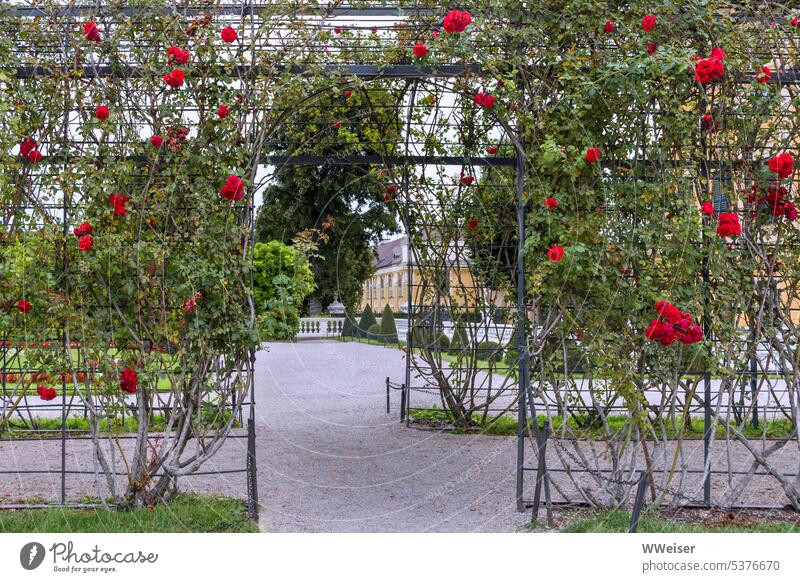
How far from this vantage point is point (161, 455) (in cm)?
426

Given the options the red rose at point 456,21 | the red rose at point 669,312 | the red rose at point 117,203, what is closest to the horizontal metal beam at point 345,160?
the red rose at point 117,203

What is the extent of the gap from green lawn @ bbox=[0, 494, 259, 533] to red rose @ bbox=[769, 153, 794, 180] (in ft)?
12.3

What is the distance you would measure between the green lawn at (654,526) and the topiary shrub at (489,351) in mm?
3007

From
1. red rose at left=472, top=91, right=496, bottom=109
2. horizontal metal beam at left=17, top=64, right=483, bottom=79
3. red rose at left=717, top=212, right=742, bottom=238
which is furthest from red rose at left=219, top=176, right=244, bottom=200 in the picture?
red rose at left=717, top=212, right=742, bottom=238

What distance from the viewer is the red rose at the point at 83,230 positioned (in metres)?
4.08

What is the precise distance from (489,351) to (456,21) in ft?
13.1

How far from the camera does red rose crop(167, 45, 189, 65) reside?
411cm

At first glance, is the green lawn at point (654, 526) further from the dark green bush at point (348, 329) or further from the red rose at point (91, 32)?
A: the dark green bush at point (348, 329)

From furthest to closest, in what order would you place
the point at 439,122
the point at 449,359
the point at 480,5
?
the point at 449,359 → the point at 439,122 → the point at 480,5

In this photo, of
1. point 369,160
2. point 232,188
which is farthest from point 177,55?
point 369,160

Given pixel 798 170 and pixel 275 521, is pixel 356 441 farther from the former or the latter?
pixel 798 170

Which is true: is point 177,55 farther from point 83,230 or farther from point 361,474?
point 361,474

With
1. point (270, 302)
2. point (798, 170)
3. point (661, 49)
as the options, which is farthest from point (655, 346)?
point (270, 302)

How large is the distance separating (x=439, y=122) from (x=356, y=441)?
336 cm
